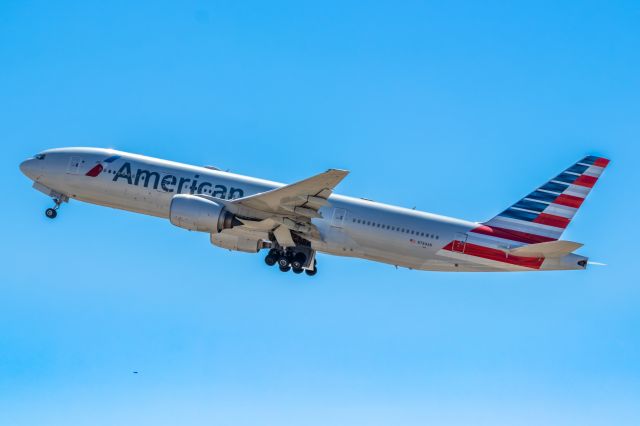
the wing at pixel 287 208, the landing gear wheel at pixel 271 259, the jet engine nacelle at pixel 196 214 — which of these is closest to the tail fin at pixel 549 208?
the wing at pixel 287 208

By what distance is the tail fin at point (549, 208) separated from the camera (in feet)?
132

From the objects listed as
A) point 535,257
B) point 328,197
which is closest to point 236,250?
point 328,197

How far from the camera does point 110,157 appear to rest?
140 ft

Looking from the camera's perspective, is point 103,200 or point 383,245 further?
point 103,200

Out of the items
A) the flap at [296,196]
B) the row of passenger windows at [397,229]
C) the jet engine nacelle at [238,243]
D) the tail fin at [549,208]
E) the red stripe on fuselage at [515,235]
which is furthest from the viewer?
the jet engine nacelle at [238,243]

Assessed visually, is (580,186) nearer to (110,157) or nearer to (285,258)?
(285,258)

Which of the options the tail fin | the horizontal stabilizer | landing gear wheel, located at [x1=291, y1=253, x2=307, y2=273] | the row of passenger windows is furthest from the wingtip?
the horizontal stabilizer

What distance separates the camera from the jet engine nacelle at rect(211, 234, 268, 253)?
4112 cm

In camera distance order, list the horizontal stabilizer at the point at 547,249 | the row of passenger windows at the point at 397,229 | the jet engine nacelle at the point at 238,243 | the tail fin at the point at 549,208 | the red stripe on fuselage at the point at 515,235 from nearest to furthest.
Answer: the horizontal stabilizer at the point at 547,249 → the row of passenger windows at the point at 397,229 → the red stripe on fuselage at the point at 515,235 → the tail fin at the point at 549,208 → the jet engine nacelle at the point at 238,243

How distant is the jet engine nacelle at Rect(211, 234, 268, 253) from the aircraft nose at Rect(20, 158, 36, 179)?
11.2 meters

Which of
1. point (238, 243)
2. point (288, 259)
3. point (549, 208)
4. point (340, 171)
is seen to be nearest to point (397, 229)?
point (288, 259)

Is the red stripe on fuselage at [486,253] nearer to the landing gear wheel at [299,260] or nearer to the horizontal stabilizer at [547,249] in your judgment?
the horizontal stabilizer at [547,249]

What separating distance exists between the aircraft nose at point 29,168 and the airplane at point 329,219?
3.66m

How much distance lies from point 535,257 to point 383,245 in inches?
282
